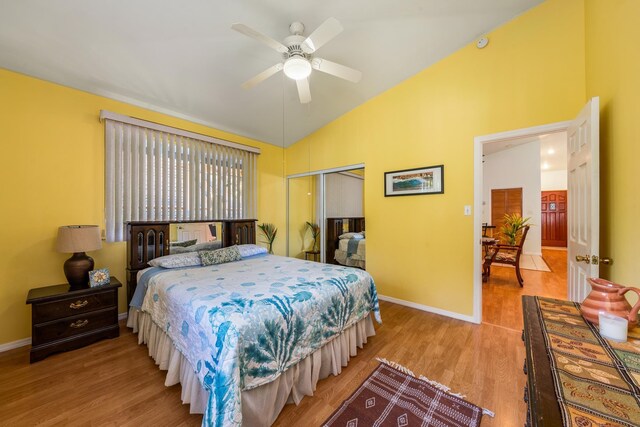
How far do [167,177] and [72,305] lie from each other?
1607 millimetres

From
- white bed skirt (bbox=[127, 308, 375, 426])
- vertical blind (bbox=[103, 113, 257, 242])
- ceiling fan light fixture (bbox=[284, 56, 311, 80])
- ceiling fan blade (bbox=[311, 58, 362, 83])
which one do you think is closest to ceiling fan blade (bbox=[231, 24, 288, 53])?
ceiling fan light fixture (bbox=[284, 56, 311, 80])

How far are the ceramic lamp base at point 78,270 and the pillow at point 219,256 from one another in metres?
1.02

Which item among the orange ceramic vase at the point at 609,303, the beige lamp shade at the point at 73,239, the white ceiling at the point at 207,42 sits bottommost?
the orange ceramic vase at the point at 609,303

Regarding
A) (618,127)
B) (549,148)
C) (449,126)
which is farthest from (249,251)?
(549,148)

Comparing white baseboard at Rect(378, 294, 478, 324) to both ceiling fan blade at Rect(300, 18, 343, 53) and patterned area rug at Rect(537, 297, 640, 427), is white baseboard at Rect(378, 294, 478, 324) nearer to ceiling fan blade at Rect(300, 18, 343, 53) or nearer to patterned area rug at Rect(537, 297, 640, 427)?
patterned area rug at Rect(537, 297, 640, 427)

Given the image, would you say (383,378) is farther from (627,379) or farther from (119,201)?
(119,201)

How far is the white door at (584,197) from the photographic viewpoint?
1.58m

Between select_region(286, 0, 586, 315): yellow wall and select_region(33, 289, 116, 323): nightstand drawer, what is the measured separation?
3.12 metres

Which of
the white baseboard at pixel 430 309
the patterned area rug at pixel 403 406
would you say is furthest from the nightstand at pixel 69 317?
the white baseboard at pixel 430 309

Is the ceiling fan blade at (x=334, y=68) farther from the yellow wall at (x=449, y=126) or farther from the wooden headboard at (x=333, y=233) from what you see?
the wooden headboard at (x=333, y=233)

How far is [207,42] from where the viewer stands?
88.4 inches

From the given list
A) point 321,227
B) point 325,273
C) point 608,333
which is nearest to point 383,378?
point 325,273

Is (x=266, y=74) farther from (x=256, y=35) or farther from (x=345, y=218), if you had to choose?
(x=345, y=218)

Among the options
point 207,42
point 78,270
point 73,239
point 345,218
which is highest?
point 207,42
